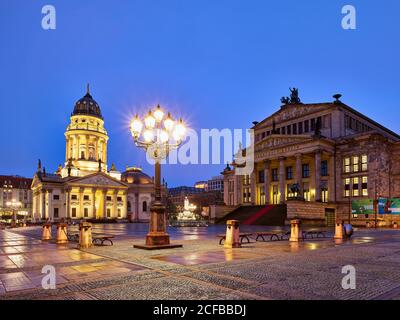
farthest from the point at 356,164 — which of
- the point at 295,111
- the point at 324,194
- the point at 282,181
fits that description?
the point at 295,111

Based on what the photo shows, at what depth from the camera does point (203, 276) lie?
10234mm

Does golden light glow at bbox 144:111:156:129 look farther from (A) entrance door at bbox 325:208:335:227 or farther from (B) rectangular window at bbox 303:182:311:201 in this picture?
(B) rectangular window at bbox 303:182:311:201

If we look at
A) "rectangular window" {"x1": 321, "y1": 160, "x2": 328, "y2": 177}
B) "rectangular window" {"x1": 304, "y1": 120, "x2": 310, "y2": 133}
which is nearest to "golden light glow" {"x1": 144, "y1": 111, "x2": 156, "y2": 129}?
"rectangular window" {"x1": 321, "y1": 160, "x2": 328, "y2": 177}

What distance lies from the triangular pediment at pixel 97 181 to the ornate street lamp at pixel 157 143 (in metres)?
82.2

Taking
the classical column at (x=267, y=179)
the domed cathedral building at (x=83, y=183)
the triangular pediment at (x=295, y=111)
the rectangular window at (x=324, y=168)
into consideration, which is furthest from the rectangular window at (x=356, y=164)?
the domed cathedral building at (x=83, y=183)

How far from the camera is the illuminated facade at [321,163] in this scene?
49.9m

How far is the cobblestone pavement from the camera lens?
810 centimetres

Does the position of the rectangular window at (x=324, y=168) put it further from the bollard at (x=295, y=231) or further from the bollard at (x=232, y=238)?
the bollard at (x=232, y=238)

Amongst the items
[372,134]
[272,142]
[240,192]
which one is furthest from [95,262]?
[240,192]

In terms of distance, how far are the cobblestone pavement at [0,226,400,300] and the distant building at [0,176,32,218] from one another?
130823 mm

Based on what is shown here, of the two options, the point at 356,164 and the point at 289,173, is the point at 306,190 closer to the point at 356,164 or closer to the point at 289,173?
the point at 289,173

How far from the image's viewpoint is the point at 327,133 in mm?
58531
